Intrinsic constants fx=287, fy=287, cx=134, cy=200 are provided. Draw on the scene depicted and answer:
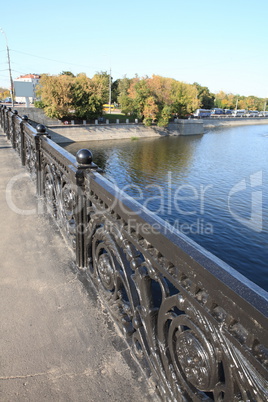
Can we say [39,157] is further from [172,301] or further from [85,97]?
[85,97]

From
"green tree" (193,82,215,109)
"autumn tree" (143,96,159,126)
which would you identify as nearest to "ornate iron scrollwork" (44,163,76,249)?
"autumn tree" (143,96,159,126)

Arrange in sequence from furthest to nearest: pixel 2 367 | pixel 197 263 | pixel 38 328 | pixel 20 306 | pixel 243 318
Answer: pixel 20 306, pixel 38 328, pixel 2 367, pixel 197 263, pixel 243 318

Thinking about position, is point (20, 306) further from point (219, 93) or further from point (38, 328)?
point (219, 93)

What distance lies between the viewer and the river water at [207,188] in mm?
14105

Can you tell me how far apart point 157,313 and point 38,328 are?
947 millimetres

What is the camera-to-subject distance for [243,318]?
0.93m

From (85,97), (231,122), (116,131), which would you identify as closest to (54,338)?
(85,97)

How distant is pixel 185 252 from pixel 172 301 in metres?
0.31

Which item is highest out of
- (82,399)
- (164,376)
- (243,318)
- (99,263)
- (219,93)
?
(219,93)

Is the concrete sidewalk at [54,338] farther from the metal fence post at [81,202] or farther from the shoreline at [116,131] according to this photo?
the shoreline at [116,131]

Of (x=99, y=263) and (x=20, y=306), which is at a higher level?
(x=99, y=263)

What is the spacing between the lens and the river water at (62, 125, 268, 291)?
46.3 ft

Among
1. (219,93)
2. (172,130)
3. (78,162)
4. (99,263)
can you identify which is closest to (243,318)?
(99,263)

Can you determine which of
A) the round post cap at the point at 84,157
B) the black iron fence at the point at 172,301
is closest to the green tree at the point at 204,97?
the round post cap at the point at 84,157
